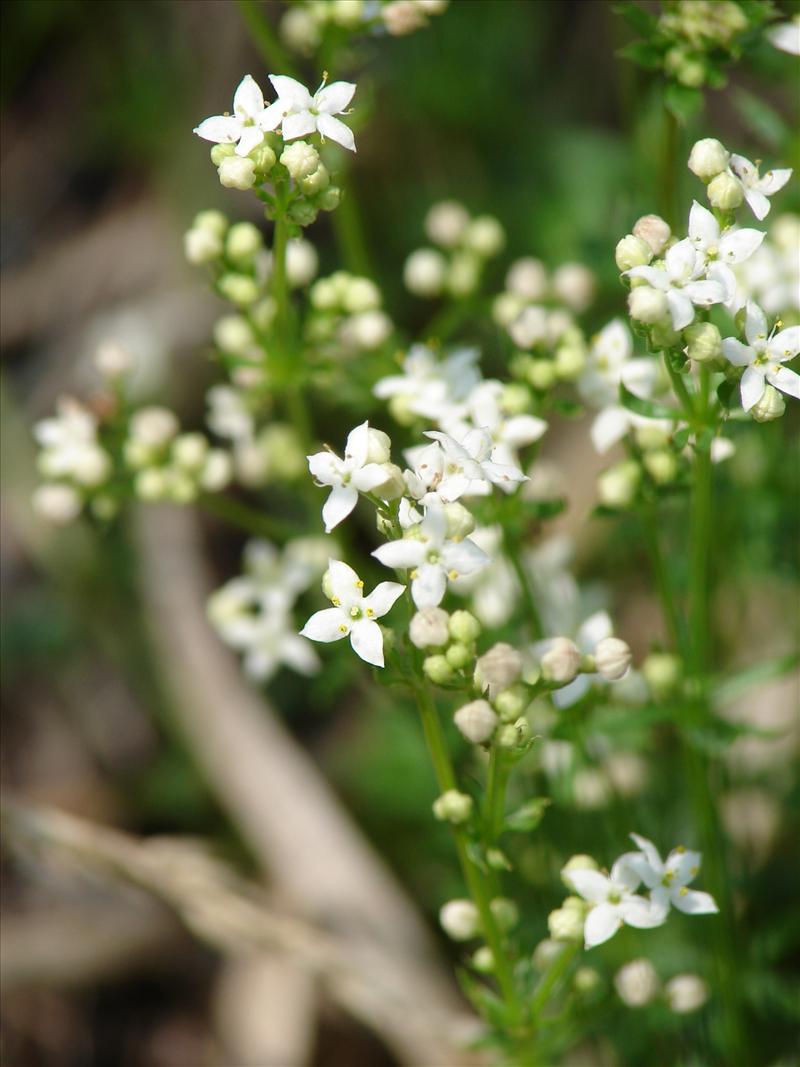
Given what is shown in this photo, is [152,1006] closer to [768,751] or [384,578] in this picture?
[384,578]

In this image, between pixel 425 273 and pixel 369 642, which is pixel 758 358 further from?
pixel 425 273

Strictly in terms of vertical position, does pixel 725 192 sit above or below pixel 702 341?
above

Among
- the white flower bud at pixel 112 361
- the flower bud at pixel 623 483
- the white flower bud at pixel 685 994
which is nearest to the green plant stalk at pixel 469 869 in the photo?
the white flower bud at pixel 685 994

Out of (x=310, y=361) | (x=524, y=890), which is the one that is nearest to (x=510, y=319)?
(x=310, y=361)

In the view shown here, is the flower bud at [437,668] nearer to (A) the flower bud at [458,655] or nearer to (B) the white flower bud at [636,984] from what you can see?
(A) the flower bud at [458,655]

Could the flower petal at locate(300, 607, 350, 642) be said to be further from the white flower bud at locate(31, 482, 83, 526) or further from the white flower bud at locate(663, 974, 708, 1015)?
the white flower bud at locate(31, 482, 83, 526)

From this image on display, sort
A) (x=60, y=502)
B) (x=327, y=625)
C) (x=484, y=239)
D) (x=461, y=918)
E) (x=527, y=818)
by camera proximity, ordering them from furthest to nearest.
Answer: (x=484, y=239) → (x=60, y=502) → (x=461, y=918) → (x=527, y=818) → (x=327, y=625)

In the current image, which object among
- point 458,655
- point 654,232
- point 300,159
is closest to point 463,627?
point 458,655
